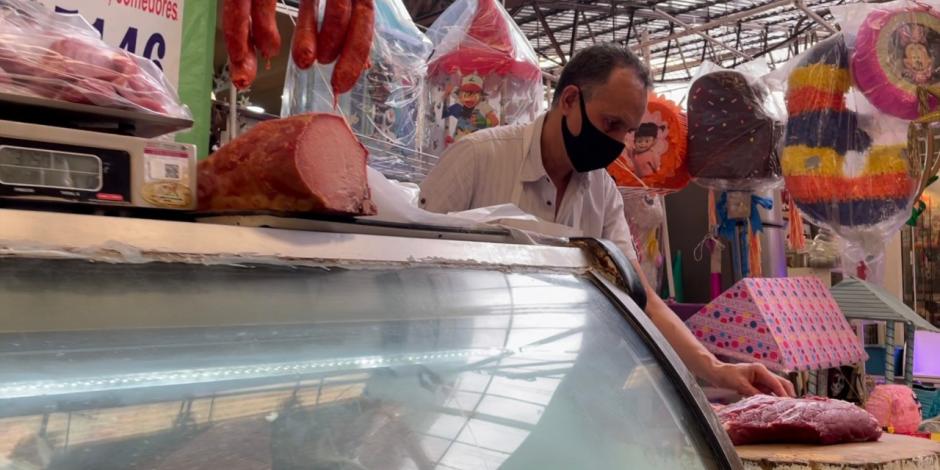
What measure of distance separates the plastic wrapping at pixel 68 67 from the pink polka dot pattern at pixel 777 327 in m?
2.39

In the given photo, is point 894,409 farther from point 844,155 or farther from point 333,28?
point 333,28

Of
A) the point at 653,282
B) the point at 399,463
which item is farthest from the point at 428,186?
the point at 653,282

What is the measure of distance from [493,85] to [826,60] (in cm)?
163

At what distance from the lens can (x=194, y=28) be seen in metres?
2.14

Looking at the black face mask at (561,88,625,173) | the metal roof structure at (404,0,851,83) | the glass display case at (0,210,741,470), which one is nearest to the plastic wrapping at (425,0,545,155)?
the black face mask at (561,88,625,173)

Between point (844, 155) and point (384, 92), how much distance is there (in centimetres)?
214

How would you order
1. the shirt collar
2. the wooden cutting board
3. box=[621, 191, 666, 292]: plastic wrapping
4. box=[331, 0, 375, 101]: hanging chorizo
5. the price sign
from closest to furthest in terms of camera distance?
the wooden cutting board → box=[331, 0, 375, 101]: hanging chorizo → the price sign → the shirt collar → box=[621, 191, 666, 292]: plastic wrapping

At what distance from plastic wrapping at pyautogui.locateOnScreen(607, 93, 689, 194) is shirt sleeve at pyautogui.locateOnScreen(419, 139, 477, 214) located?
62.5 inches

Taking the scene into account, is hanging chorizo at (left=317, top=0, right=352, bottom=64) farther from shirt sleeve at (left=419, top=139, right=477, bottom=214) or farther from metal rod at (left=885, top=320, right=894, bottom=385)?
metal rod at (left=885, top=320, right=894, bottom=385)

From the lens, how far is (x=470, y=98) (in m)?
2.78

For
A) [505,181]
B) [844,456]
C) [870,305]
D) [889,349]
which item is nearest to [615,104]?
[505,181]

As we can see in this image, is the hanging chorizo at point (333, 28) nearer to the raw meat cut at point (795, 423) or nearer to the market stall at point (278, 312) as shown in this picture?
the market stall at point (278, 312)

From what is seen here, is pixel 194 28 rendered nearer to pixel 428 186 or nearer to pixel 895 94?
pixel 428 186

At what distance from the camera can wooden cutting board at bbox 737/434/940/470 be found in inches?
61.5
